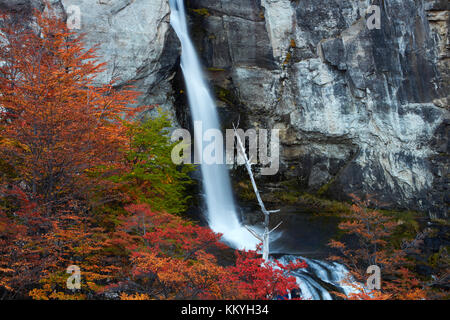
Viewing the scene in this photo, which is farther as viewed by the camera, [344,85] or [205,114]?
[205,114]

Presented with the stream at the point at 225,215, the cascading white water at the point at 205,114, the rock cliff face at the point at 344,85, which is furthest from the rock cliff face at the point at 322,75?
the stream at the point at 225,215

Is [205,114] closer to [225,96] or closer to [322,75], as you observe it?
[225,96]

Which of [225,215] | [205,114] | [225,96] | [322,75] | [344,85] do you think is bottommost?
[225,215]

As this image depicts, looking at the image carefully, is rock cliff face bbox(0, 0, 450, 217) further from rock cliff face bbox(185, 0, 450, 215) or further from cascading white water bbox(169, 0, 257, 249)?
cascading white water bbox(169, 0, 257, 249)

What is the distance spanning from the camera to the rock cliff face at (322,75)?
52.3 feet

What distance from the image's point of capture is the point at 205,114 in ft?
59.3

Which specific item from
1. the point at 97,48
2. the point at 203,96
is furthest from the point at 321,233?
the point at 97,48

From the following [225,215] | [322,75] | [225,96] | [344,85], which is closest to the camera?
[225,215]

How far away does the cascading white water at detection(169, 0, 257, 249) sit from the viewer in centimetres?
1683

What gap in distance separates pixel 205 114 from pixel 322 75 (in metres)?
6.57

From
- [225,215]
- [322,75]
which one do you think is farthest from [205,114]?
[322,75]

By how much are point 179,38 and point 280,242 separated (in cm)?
1169
